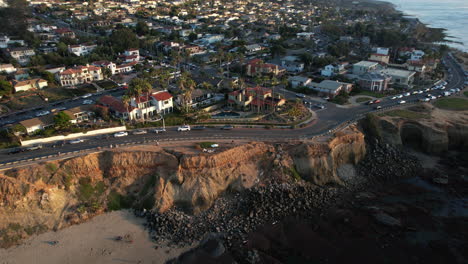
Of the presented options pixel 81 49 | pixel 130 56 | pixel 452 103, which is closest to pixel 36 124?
pixel 130 56

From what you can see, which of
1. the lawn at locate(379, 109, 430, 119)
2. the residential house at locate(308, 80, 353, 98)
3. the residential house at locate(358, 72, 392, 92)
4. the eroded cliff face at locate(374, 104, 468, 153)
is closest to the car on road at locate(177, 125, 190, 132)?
the eroded cliff face at locate(374, 104, 468, 153)

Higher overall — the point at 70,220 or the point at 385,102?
the point at 385,102

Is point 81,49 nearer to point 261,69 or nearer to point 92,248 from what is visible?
point 261,69

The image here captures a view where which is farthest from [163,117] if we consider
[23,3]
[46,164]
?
[23,3]

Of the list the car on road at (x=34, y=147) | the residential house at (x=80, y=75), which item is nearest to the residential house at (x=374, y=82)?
the residential house at (x=80, y=75)

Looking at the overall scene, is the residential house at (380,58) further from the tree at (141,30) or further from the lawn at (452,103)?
the tree at (141,30)

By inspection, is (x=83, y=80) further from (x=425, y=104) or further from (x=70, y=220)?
(x=425, y=104)
